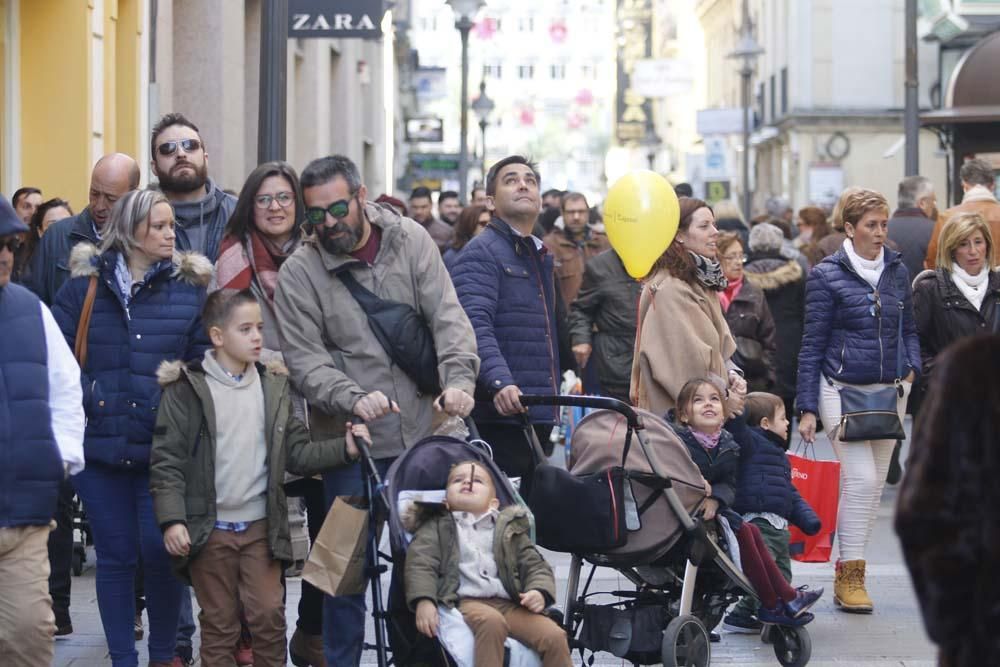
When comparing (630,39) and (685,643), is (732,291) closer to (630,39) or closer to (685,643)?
(685,643)

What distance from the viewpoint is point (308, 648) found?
740 cm

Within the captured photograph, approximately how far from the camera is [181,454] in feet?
21.6

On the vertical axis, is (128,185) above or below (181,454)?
above

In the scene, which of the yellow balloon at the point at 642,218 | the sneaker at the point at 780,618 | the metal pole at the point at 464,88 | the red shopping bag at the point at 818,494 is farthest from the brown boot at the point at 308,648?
the metal pole at the point at 464,88

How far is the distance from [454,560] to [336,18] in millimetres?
6566

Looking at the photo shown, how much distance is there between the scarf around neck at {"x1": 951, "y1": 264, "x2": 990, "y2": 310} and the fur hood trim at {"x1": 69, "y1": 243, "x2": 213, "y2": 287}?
4786mm

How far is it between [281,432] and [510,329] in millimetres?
1763

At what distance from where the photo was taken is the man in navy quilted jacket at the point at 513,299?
804 centimetres

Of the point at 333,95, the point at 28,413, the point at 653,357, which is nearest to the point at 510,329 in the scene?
the point at 653,357

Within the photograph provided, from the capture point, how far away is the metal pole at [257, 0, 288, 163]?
10453mm

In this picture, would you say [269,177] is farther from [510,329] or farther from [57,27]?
[57,27]

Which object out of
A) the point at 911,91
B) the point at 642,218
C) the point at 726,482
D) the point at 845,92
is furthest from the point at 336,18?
the point at 845,92

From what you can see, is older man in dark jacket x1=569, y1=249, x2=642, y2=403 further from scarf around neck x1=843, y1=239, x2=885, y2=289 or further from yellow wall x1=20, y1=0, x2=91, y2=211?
yellow wall x1=20, y1=0, x2=91, y2=211

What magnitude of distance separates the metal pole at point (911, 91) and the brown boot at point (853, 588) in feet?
31.7
